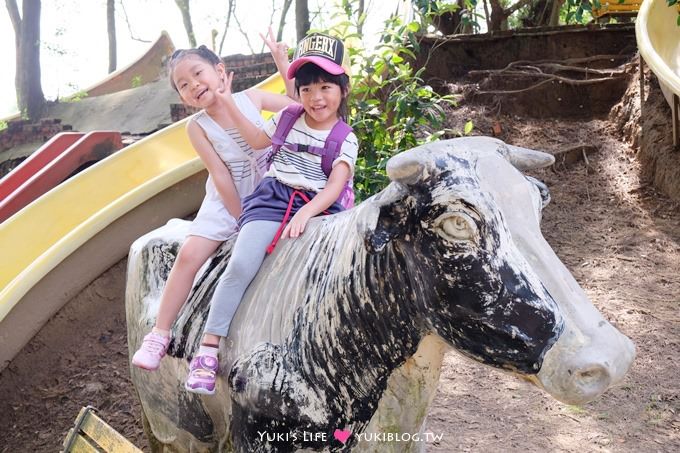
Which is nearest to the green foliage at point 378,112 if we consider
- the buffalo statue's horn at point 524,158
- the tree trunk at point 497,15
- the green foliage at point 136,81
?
the buffalo statue's horn at point 524,158

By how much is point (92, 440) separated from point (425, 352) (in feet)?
4.50

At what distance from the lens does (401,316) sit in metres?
1.44

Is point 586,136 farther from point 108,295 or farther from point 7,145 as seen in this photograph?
point 7,145

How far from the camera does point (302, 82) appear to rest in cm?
177

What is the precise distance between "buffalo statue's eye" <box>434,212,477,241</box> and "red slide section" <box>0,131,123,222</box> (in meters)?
4.93

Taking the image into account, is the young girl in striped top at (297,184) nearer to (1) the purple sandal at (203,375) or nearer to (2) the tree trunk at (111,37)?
(1) the purple sandal at (203,375)

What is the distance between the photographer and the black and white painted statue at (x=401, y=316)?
1264 mm

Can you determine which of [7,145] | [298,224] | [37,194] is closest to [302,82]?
[298,224]

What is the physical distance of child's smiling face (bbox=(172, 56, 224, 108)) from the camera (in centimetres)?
190

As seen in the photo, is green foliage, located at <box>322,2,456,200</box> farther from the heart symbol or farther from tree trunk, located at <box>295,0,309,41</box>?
tree trunk, located at <box>295,0,309,41</box>

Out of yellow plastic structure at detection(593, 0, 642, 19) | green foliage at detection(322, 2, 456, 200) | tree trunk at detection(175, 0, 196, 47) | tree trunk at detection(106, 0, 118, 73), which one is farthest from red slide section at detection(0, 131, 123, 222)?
tree trunk at detection(175, 0, 196, 47)

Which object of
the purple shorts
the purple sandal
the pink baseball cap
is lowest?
the purple sandal

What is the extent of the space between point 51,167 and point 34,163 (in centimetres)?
49

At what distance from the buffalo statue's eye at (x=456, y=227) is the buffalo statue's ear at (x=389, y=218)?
0.29 feet
